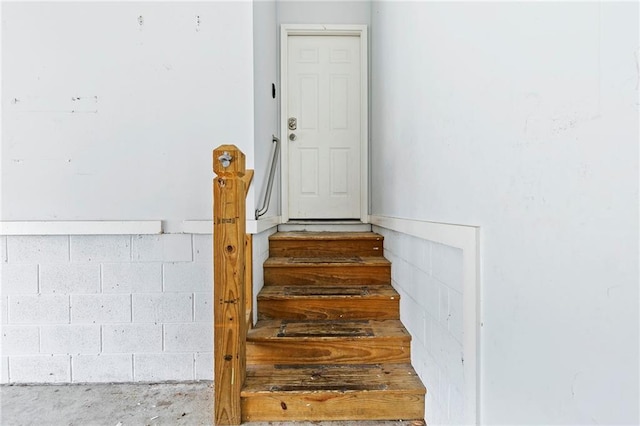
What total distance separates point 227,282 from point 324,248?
1.23 metres

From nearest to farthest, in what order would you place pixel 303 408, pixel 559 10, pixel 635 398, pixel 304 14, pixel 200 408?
pixel 635 398
pixel 559 10
pixel 303 408
pixel 200 408
pixel 304 14

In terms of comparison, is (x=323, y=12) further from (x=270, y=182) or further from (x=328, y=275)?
(x=328, y=275)

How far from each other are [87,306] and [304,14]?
306cm

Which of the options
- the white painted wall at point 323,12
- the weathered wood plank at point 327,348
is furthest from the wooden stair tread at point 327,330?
the white painted wall at point 323,12

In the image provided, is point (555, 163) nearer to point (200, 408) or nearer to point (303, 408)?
point (303, 408)

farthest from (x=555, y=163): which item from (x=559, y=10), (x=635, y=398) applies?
(x=635, y=398)

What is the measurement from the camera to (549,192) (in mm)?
822

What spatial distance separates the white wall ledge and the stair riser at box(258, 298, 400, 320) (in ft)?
2.71

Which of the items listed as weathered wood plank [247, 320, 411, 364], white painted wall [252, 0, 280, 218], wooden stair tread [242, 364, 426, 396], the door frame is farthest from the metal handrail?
wooden stair tread [242, 364, 426, 396]

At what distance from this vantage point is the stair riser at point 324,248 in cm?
270

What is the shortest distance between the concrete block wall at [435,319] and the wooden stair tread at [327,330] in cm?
11

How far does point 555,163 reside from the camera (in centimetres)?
80

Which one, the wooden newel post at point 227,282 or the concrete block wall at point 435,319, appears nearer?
the concrete block wall at point 435,319

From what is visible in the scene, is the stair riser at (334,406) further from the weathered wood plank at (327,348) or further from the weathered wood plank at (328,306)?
the weathered wood plank at (328,306)
